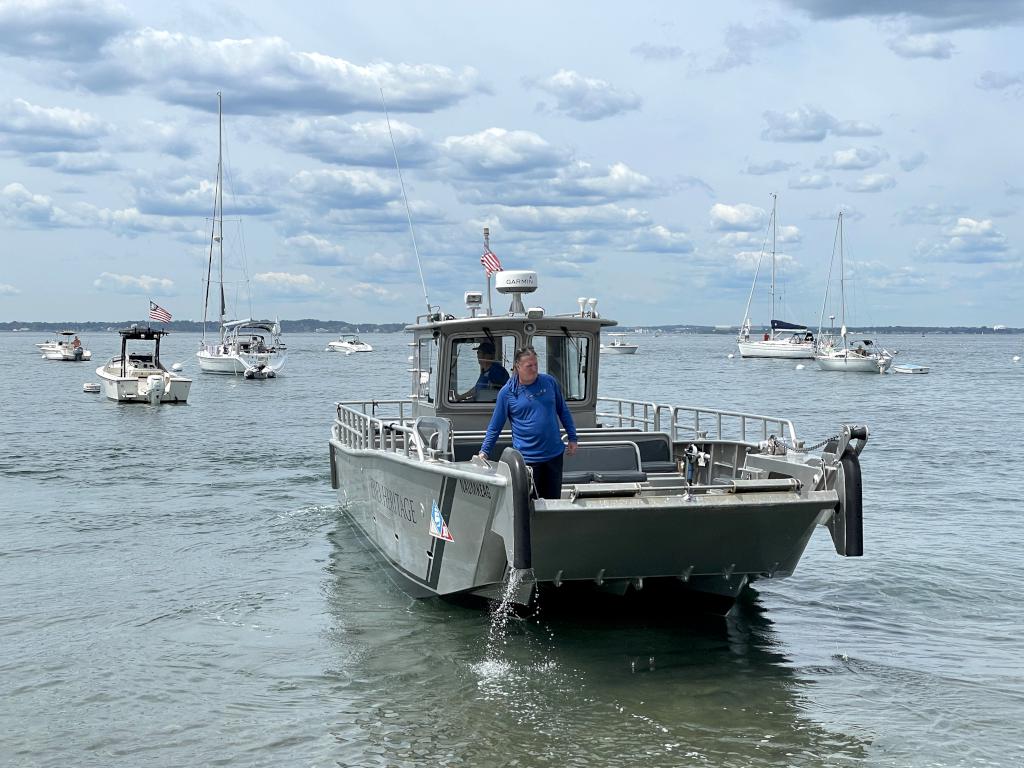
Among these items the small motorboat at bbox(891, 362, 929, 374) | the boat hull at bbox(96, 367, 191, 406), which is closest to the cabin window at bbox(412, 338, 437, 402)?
the boat hull at bbox(96, 367, 191, 406)

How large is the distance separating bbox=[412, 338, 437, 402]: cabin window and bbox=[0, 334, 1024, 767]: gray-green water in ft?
7.34

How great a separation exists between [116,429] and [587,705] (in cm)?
2896

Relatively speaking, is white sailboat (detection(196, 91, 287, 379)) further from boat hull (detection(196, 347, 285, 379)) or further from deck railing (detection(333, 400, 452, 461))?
deck railing (detection(333, 400, 452, 461))

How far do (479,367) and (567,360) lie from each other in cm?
103

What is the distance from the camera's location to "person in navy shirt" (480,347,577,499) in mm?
9141

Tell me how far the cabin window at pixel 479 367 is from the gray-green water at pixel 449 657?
7.68ft

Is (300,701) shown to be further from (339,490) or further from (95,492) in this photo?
(95,492)

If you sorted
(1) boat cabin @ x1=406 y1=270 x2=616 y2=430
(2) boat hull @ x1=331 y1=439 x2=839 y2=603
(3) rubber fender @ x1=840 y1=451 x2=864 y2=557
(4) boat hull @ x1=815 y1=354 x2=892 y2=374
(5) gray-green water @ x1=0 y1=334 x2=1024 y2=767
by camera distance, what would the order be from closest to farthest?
1. (5) gray-green water @ x1=0 y1=334 x2=1024 y2=767
2. (2) boat hull @ x1=331 y1=439 x2=839 y2=603
3. (3) rubber fender @ x1=840 y1=451 x2=864 y2=557
4. (1) boat cabin @ x1=406 y1=270 x2=616 y2=430
5. (4) boat hull @ x1=815 y1=354 x2=892 y2=374

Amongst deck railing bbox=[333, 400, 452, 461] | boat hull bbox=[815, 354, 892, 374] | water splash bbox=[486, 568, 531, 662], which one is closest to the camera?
water splash bbox=[486, 568, 531, 662]

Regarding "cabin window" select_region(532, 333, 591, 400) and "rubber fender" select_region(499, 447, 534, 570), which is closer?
"rubber fender" select_region(499, 447, 534, 570)

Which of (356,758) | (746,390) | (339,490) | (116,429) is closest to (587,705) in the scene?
(356,758)

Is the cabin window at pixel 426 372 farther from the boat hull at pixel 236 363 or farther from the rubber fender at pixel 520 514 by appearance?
the boat hull at pixel 236 363

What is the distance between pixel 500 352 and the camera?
1202 centimetres

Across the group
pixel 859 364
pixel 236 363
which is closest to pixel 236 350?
pixel 236 363
